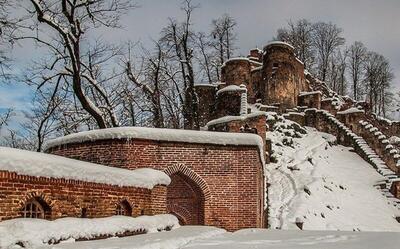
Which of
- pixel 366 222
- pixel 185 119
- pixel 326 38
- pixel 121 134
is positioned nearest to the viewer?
pixel 121 134

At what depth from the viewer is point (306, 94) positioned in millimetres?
31266

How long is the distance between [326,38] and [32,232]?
45867 mm

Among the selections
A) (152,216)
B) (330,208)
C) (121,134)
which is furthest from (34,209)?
(330,208)

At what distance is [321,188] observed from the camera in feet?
67.5

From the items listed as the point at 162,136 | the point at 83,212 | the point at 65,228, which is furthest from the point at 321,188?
the point at 65,228

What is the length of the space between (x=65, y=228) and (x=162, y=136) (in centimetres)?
600

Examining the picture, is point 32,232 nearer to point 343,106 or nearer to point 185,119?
point 185,119

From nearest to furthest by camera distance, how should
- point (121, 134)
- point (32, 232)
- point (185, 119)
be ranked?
1. point (32, 232)
2. point (121, 134)
3. point (185, 119)

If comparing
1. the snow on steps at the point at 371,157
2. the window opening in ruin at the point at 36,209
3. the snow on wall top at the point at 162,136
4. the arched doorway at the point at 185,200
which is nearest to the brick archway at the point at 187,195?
the arched doorway at the point at 185,200

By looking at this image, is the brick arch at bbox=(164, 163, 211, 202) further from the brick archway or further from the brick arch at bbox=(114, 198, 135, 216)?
the brick arch at bbox=(114, 198, 135, 216)

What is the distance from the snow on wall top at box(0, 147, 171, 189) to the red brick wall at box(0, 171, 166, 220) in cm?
11

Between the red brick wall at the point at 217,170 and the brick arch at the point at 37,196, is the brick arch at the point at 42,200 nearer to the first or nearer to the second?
the brick arch at the point at 37,196

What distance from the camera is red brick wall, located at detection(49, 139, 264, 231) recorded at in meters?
14.3

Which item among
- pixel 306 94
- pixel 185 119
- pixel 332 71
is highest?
pixel 332 71
